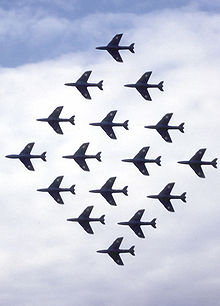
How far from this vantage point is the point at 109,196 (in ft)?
516

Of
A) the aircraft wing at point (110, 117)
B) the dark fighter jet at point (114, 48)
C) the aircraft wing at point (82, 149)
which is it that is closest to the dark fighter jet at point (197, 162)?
the aircraft wing at point (110, 117)

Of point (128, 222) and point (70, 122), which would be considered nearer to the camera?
point (70, 122)

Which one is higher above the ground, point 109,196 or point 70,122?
point 70,122

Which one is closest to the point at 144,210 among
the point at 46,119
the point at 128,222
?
the point at 128,222

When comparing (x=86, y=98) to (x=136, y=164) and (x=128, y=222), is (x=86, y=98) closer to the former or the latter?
(x=136, y=164)

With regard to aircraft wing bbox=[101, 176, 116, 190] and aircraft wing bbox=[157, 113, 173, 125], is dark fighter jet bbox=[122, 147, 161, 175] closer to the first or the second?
aircraft wing bbox=[101, 176, 116, 190]

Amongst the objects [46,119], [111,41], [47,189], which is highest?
[111,41]

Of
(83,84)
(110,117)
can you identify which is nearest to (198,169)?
(110,117)

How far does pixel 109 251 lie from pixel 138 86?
4338cm

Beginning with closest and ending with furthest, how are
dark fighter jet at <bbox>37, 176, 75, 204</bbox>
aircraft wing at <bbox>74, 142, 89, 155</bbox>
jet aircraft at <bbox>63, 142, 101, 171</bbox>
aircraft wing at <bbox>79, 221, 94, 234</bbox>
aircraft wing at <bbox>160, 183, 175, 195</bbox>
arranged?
jet aircraft at <bbox>63, 142, 101, 171</bbox>, dark fighter jet at <bbox>37, 176, 75, 204</bbox>, aircraft wing at <bbox>74, 142, 89, 155</bbox>, aircraft wing at <bbox>160, 183, 175, 195</bbox>, aircraft wing at <bbox>79, 221, 94, 234</bbox>

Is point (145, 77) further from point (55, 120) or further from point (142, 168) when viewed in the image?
point (55, 120)

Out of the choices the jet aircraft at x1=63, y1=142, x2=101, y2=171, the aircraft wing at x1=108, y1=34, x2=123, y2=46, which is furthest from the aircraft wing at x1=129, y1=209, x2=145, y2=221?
the aircraft wing at x1=108, y1=34, x2=123, y2=46

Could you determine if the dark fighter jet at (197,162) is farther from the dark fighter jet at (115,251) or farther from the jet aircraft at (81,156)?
the dark fighter jet at (115,251)

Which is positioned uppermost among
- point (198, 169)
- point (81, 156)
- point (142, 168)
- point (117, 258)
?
point (81, 156)
